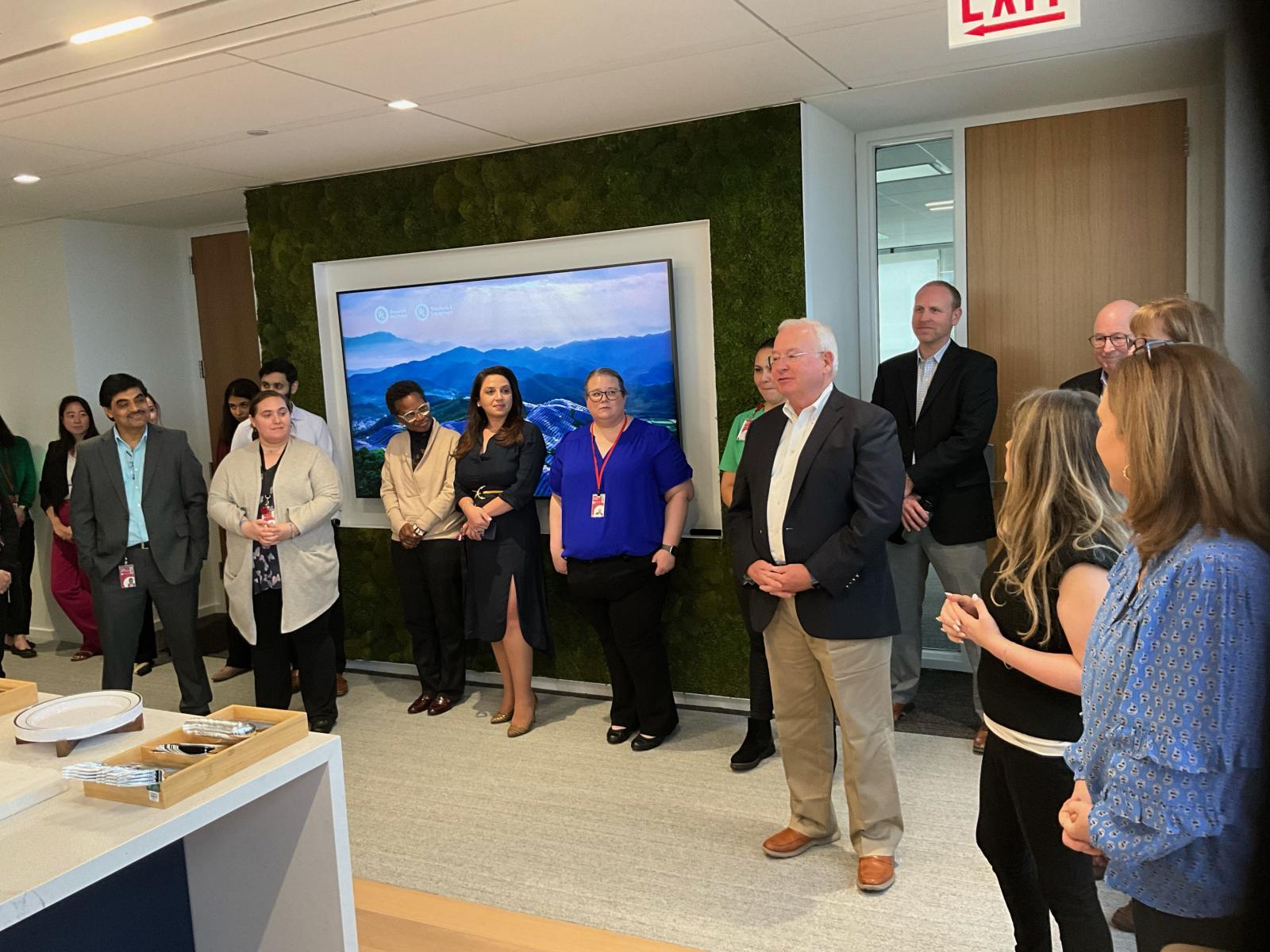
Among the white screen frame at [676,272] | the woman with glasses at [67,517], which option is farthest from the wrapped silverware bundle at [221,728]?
the woman with glasses at [67,517]

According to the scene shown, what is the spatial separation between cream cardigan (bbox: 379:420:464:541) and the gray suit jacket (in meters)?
0.86

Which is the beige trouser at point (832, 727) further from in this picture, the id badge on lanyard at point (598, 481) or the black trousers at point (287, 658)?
the black trousers at point (287, 658)

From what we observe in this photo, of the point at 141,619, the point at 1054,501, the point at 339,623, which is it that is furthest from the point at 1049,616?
the point at 339,623

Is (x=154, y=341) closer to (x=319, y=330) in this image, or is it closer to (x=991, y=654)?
(x=319, y=330)

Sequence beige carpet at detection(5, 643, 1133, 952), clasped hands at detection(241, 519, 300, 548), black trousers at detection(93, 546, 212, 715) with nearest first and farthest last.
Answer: beige carpet at detection(5, 643, 1133, 952) < clasped hands at detection(241, 519, 300, 548) < black trousers at detection(93, 546, 212, 715)

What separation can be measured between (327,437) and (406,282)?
0.89 metres

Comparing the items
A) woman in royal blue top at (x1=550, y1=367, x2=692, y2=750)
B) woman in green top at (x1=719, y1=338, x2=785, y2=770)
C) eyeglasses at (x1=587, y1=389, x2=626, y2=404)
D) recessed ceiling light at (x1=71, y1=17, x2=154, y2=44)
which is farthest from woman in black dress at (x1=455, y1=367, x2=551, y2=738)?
recessed ceiling light at (x1=71, y1=17, x2=154, y2=44)

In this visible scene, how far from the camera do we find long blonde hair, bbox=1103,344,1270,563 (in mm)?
1169

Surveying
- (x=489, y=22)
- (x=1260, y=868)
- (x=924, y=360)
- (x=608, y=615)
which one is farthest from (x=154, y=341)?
A: (x=1260, y=868)

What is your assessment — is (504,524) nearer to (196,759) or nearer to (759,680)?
(759,680)

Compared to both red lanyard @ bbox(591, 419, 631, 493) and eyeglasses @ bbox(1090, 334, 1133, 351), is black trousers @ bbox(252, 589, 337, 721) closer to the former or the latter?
red lanyard @ bbox(591, 419, 631, 493)

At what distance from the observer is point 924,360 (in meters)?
4.07

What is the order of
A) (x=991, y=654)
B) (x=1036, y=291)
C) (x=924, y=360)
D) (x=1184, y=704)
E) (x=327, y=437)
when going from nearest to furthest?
(x=1184, y=704), (x=991, y=654), (x=924, y=360), (x=1036, y=291), (x=327, y=437)

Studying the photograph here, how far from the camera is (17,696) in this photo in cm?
223
